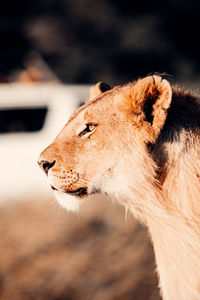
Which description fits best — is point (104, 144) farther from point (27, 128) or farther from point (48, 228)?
point (27, 128)

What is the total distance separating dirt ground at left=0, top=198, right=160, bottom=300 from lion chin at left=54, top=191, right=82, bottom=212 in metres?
1.23

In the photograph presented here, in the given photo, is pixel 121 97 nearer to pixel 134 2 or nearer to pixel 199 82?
pixel 199 82

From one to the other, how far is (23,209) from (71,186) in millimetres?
5607

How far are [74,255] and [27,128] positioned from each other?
10.3ft

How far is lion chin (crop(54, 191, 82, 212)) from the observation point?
2629 mm

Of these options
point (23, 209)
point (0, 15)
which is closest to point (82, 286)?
point (23, 209)

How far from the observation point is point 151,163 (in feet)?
7.81

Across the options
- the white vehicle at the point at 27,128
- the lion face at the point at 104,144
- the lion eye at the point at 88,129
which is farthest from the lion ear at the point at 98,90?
the white vehicle at the point at 27,128

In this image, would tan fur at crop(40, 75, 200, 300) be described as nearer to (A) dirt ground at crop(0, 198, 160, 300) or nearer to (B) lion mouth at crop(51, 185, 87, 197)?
(B) lion mouth at crop(51, 185, 87, 197)

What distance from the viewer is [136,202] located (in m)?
2.50

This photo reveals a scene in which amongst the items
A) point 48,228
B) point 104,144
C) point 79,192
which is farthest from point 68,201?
point 48,228

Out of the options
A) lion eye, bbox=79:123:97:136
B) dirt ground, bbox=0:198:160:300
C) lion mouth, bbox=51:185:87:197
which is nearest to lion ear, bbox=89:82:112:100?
lion eye, bbox=79:123:97:136

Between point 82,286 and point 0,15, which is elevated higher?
point 0,15

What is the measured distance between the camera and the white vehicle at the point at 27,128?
8055mm
